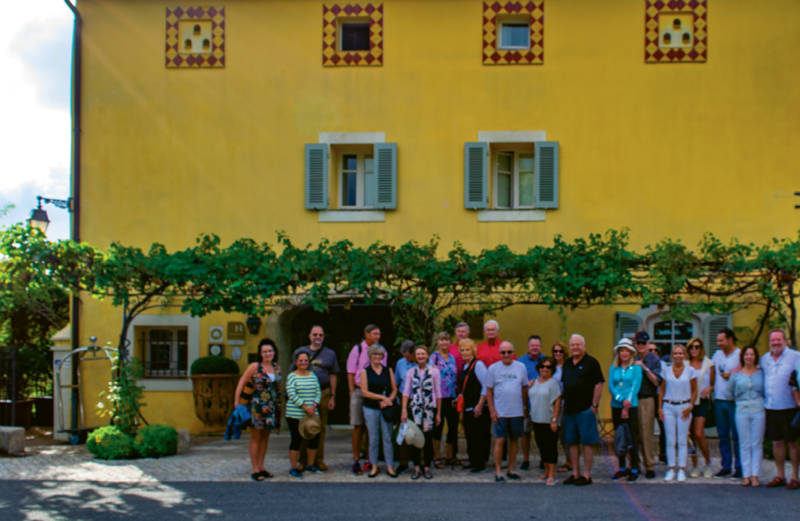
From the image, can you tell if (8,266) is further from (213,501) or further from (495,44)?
(495,44)

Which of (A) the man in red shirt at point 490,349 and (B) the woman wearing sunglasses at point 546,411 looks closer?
(B) the woman wearing sunglasses at point 546,411

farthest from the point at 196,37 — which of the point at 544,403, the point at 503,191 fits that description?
the point at 544,403

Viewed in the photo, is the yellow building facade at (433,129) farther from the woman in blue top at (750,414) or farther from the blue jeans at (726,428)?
the woman in blue top at (750,414)

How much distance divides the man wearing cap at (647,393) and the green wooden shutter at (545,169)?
3771mm

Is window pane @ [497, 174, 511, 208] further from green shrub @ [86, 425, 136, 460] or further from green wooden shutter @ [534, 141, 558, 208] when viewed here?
green shrub @ [86, 425, 136, 460]

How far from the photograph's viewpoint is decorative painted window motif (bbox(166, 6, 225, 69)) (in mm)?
12164

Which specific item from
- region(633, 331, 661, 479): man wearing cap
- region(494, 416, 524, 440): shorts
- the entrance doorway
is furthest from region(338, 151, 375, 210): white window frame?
region(633, 331, 661, 479): man wearing cap

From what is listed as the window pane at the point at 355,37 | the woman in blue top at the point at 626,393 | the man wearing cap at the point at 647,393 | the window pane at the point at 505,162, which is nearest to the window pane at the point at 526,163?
the window pane at the point at 505,162

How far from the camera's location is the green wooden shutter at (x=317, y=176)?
38.8 ft

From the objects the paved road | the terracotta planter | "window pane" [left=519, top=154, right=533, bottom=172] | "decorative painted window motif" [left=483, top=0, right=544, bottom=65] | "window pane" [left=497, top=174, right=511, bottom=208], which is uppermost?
"decorative painted window motif" [left=483, top=0, right=544, bottom=65]

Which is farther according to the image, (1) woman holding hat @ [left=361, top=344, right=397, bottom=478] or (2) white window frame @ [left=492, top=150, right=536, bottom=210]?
(2) white window frame @ [left=492, top=150, right=536, bottom=210]

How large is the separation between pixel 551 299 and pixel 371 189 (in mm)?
4210

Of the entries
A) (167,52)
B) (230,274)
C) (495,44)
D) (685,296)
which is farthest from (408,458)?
(167,52)

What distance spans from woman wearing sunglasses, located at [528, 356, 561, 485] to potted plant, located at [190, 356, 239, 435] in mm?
5290
